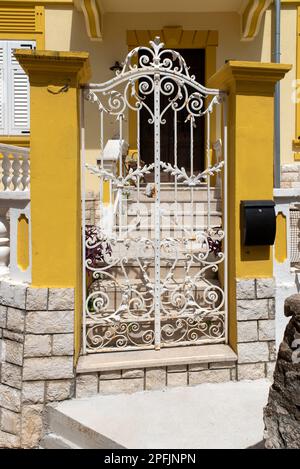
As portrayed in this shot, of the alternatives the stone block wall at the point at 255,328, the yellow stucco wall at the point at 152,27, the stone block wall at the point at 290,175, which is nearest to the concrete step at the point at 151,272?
the stone block wall at the point at 255,328

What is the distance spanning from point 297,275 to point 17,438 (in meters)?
2.54

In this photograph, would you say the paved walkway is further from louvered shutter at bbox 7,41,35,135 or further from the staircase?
louvered shutter at bbox 7,41,35,135

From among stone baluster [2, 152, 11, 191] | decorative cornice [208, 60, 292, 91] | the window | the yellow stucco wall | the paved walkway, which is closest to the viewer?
the paved walkway

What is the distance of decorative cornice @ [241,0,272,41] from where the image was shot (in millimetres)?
7297

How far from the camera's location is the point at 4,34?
810cm

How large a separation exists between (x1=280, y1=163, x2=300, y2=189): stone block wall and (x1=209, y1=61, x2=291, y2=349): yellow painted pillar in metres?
4.69

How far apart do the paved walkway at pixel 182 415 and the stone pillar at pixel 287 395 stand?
686 mm

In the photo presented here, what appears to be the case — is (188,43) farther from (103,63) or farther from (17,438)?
(17,438)

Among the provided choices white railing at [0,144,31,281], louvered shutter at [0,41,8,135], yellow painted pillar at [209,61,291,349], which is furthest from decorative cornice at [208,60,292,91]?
louvered shutter at [0,41,8,135]

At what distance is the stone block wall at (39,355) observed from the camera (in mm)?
3350

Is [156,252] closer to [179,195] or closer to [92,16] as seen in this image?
[179,195]

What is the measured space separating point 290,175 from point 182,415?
6005 millimetres

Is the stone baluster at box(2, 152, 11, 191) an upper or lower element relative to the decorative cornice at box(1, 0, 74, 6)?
lower
